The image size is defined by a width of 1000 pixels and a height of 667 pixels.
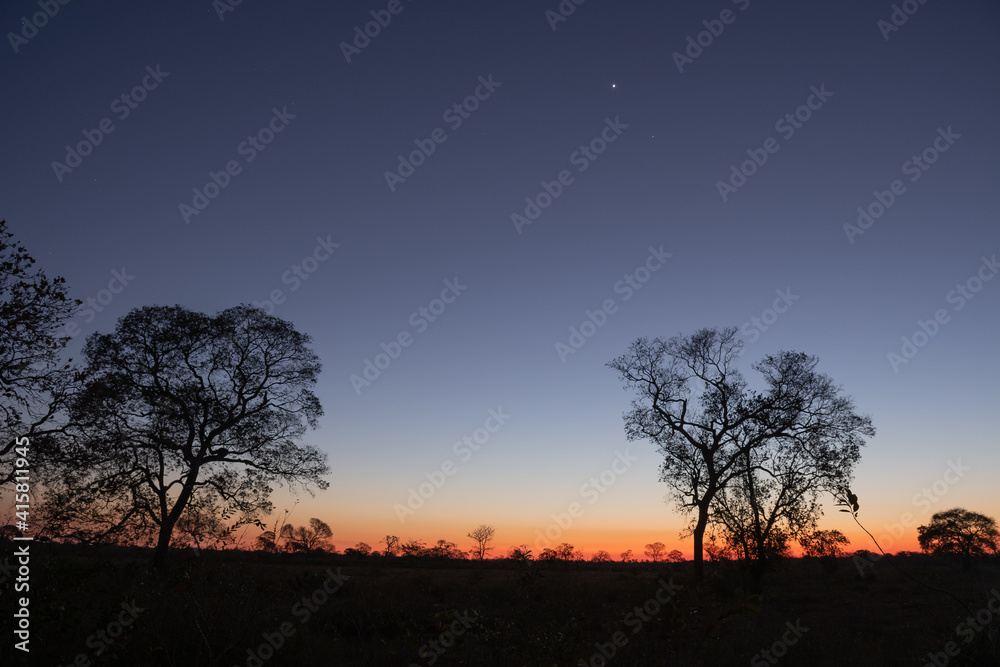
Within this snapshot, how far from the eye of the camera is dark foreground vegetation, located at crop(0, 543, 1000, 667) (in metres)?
7.09

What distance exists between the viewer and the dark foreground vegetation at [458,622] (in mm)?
7090

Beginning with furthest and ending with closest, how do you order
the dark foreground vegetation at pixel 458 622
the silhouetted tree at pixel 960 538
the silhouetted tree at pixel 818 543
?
the silhouetted tree at pixel 960 538 < the silhouetted tree at pixel 818 543 < the dark foreground vegetation at pixel 458 622

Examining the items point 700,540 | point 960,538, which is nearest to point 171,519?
point 700,540

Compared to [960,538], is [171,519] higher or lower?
higher

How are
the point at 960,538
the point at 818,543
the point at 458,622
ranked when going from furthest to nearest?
1. the point at 960,538
2. the point at 818,543
3. the point at 458,622

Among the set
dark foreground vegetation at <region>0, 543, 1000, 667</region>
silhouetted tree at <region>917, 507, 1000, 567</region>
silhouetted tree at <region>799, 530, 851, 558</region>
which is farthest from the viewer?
silhouetted tree at <region>917, 507, 1000, 567</region>

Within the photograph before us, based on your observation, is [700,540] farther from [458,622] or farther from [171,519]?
[171,519]

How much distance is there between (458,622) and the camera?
11531 millimetres

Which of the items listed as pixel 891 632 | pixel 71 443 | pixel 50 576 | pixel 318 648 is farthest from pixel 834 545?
pixel 71 443

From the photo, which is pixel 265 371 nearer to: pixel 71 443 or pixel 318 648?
pixel 71 443

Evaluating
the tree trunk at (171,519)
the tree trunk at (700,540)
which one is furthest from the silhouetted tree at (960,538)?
the tree trunk at (171,519)

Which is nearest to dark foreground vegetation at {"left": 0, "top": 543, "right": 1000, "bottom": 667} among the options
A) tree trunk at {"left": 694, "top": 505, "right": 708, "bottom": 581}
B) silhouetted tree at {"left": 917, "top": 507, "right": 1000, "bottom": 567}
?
tree trunk at {"left": 694, "top": 505, "right": 708, "bottom": 581}

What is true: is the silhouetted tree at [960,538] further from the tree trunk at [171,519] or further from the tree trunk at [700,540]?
the tree trunk at [171,519]

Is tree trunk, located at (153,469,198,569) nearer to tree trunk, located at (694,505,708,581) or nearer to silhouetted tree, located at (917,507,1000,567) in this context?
tree trunk, located at (694,505,708,581)
